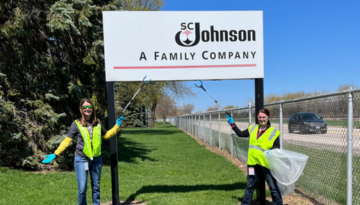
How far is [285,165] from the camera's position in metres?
4.02

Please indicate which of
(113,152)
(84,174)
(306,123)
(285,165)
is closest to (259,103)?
(306,123)

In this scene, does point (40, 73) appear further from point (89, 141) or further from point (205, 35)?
point (205, 35)

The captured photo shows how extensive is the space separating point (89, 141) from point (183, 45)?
2373mm

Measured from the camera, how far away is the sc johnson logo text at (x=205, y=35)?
521 centimetres

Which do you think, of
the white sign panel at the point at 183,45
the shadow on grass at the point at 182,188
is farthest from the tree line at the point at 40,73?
the white sign panel at the point at 183,45

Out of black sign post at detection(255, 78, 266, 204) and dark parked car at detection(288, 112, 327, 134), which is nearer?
dark parked car at detection(288, 112, 327, 134)

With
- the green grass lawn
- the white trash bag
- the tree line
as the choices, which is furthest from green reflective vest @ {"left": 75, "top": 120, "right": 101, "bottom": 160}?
the tree line

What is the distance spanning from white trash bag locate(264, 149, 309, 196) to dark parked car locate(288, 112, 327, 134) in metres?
0.96

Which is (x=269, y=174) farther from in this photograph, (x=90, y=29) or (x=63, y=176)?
(x=90, y=29)

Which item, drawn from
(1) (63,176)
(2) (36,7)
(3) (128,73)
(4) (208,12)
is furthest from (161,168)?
(2) (36,7)

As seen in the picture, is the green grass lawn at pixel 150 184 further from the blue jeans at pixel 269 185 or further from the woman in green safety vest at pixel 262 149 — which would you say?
the woman in green safety vest at pixel 262 149

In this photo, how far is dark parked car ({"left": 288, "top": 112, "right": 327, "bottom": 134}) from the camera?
475 centimetres

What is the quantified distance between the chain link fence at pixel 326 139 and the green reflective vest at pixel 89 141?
3.55 metres

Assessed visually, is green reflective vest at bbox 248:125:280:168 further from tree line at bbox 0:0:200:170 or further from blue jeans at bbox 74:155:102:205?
tree line at bbox 0:0:200:170
